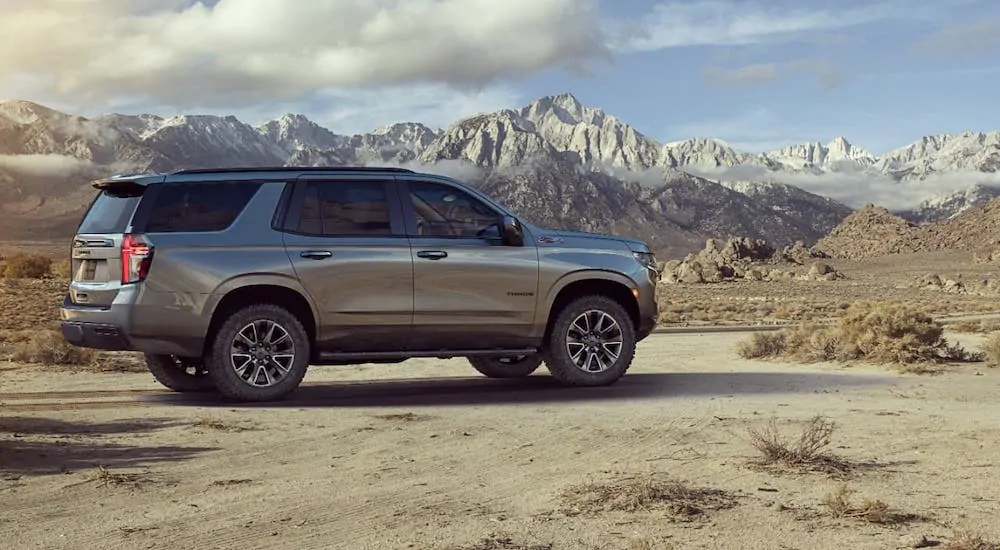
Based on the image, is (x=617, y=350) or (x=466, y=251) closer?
(x=466, y=251)

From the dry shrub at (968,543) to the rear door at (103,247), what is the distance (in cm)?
791

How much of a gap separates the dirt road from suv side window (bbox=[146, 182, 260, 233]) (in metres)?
1.79

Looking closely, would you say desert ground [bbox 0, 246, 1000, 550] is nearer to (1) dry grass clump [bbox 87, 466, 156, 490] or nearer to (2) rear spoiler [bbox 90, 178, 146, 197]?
(1) dry grass clump [bbox 87, 466, 156, 490]

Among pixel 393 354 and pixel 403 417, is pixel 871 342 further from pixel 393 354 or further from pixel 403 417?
pixel 403 417

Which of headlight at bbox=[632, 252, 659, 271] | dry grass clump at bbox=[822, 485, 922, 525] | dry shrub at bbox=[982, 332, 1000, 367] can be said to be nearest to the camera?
dry grass clump at bbox=[822, 485, 922, 525]

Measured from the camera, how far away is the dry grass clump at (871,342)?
16969mm

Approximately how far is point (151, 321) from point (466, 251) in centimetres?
318

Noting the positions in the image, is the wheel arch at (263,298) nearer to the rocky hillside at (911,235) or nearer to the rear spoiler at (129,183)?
the rear spoiler at (129,183)

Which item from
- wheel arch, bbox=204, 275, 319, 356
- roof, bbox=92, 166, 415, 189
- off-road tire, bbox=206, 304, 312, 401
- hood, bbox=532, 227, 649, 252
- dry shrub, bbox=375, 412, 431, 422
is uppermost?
roof, bbox=92, 166, 415, 189

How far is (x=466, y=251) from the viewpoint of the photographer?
459 inches

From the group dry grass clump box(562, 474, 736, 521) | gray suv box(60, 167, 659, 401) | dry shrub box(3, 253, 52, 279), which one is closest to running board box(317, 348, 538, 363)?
gray suv box(60, 167, 659, 401)

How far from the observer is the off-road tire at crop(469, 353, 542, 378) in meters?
14.1

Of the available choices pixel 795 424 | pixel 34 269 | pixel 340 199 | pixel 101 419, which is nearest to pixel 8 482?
pixel 101 419

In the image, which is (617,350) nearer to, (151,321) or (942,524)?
(151,321)
